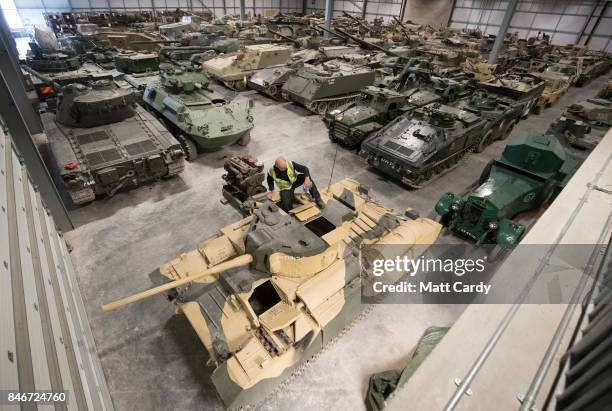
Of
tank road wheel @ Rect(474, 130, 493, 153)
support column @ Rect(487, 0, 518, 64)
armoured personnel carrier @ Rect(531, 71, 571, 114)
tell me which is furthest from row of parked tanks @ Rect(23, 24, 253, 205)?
armoured personnel carrier @ Rect(531, 71, 571, 114)

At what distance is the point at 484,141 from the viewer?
11.6 m

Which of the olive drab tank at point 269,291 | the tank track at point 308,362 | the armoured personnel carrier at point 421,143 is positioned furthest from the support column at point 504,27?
the tank track at point 308,362

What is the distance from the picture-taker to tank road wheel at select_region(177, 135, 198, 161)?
32.3 ft

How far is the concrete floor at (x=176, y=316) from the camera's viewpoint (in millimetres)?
4582

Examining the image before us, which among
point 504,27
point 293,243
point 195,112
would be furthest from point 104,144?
point 504,27

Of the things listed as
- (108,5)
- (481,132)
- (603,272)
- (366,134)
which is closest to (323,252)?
(603,272)

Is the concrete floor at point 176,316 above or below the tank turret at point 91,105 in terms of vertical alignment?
below

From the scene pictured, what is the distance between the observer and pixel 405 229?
573 centimetres

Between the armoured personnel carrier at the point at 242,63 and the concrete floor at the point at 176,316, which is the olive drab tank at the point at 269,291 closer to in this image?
the concrete floor at the point at 176,316

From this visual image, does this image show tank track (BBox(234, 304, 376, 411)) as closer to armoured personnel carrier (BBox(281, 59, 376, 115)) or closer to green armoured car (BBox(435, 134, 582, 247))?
green armoured car (BBox(435, 134, 582, 247))

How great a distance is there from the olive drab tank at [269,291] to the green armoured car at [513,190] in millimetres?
2088

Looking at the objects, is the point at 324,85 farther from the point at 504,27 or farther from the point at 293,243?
the point at 293,243

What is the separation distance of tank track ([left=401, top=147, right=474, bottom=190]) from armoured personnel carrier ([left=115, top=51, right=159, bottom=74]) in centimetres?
1131

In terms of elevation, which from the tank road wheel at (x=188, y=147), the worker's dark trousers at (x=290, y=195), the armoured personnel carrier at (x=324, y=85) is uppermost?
the worker's dark trousers at (x=290, y=195)
